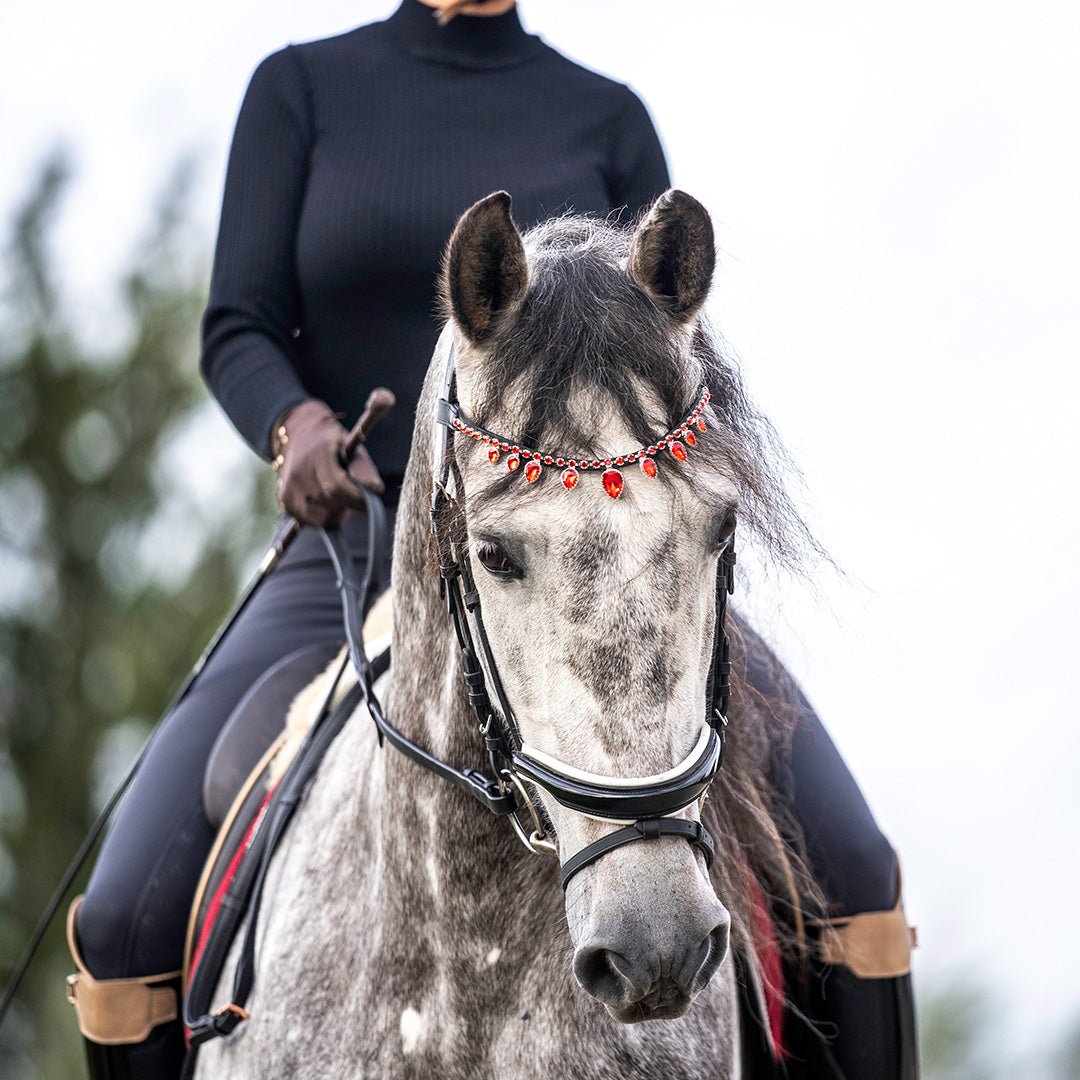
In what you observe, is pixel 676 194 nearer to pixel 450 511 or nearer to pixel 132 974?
pixel 450 511

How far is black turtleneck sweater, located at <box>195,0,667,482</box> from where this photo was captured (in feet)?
11.4

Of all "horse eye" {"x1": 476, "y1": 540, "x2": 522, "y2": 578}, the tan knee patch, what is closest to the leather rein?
"horse eye" {"x1": 476, "y1": 540, "x2": 522, "y2": 578}

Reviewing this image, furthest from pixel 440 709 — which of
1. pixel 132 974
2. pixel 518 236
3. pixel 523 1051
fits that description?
pixel 132 974

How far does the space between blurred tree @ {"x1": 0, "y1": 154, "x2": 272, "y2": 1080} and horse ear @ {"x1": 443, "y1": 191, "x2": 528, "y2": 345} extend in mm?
10206

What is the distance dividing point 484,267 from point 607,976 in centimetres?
104

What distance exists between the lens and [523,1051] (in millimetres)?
2297

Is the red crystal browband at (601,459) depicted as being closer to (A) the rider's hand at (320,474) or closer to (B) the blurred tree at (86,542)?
(A) the rider's hand at (320,474)

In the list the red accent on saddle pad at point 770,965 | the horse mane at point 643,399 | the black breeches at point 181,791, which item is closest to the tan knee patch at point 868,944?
the red accent on saddle pad at point 770,965

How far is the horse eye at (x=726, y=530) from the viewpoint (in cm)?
205

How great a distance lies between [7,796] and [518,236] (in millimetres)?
11297

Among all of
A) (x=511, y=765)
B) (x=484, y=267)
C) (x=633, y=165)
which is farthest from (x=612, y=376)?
(x=633, y=165)

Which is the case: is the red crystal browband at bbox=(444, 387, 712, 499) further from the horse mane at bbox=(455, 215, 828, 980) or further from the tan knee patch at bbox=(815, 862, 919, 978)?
the tan knee patch at bbox=(815, 862, 919, 978)

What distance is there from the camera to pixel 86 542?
12.9m

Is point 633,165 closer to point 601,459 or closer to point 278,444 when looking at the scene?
point 278,444
